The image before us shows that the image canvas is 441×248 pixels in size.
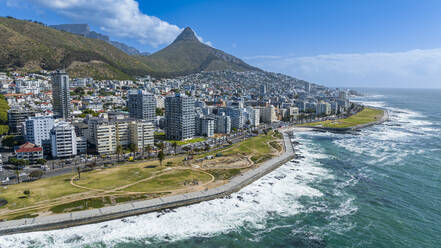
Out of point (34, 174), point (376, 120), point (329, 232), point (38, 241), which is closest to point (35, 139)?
point (34, 174)

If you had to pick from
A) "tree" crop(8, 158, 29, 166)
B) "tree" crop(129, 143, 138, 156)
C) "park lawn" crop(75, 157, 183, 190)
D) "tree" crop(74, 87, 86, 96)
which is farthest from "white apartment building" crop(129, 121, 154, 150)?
"tree" crop(74, 87, 86, 96)

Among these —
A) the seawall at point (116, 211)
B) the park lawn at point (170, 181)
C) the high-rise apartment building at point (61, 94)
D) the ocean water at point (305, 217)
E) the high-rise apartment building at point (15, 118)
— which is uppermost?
the high-rise apartment building at point (61, 94)

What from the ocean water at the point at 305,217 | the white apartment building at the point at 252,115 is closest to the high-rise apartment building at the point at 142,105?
the white apartment building at the point at 252,115

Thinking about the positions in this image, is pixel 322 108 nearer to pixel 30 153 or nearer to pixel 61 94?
pixel 61 94

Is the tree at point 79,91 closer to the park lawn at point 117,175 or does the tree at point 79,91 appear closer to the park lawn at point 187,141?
the park lawn at point 187,141

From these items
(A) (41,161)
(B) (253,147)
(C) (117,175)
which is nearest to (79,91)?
(A) (41,161)

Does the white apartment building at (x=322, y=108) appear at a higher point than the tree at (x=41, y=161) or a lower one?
higher

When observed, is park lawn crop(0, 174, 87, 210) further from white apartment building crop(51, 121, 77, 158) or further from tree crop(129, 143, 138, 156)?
tree crop(129, 143, 138, 156)

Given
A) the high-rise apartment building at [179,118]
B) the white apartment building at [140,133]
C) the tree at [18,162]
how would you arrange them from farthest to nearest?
the high-rise apartment building at [179,118], the white apartment building at [140,133], the tree at [18,162]
